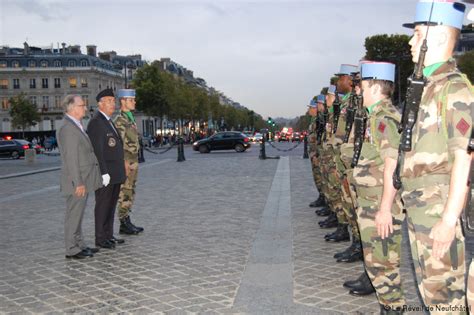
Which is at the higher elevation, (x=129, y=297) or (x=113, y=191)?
(x=113, y=191)

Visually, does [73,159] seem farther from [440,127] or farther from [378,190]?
[440,127]

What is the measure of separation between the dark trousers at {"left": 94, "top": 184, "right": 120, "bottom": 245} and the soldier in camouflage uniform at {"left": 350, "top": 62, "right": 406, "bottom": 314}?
374 cm

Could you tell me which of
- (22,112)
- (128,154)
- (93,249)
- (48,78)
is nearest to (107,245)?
(93,249)

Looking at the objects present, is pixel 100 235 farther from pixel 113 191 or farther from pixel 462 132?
pixel 462 132

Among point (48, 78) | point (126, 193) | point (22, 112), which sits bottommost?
point (126, 193)

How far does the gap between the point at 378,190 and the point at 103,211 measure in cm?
403

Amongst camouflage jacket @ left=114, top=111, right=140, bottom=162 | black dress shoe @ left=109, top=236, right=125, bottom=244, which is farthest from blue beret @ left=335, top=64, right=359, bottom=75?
black dress shoe @ left=109, top=236, right=125, bottom=244

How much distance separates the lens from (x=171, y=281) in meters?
5.12

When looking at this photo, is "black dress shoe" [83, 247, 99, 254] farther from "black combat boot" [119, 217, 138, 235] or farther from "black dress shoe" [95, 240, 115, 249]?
"black combat boot" [119, 217, 138, 235]

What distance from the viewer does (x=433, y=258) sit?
262 cm

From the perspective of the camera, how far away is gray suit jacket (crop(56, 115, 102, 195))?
19.9 feet

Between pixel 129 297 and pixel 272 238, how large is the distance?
270 centimetres

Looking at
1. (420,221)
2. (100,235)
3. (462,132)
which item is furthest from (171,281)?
(462,132)

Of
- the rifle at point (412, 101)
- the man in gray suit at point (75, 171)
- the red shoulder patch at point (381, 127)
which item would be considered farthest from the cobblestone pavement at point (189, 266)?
the rifle at point (412, 101)
